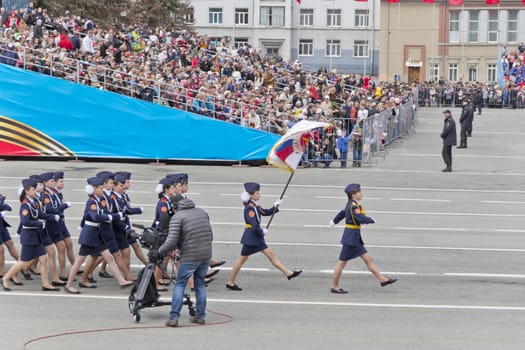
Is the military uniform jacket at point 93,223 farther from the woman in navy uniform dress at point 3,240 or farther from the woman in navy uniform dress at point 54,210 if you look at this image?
the woman in navy uniform dress at point 3,240

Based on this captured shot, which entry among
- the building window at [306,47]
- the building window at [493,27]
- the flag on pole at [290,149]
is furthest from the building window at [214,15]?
the flag on pole at [290,149]

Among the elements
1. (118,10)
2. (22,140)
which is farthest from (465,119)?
(118,10)

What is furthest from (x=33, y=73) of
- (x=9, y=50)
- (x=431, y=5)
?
(x=431, y=5)

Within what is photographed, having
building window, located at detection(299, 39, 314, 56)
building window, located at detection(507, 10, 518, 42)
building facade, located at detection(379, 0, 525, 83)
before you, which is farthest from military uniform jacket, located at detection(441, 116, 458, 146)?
building window, located at detection(299, 39, 314, 56)

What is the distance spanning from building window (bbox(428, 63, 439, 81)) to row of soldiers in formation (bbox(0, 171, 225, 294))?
60124 mm

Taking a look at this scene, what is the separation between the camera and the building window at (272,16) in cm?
8525

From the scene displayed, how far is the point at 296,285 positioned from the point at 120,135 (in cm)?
1762

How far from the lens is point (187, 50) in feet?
127

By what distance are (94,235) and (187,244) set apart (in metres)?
2.55

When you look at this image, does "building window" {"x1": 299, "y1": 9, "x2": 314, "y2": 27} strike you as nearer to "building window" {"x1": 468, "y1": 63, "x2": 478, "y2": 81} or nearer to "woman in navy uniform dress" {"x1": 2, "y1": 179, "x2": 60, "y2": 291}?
"building window" {"x1": 468, "y1": 63, "x2": 478, "y2": 81}

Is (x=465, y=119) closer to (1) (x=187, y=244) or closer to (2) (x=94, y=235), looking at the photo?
(2) (x=94, y=235)

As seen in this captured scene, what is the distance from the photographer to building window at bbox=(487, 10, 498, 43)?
74438 mm

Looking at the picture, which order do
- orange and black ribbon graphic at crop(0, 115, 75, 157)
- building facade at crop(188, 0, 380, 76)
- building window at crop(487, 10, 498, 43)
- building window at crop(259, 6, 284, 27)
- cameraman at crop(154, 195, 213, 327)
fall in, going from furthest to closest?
building facade at crop(188, 0, 380, 76), building window at crop(259, 6, 284, 27), building window at crop(487, 10, 498, 43), orange and black ribbon graphic at crop(0, 115, 75, 157), cameraman at crop(154, 195, 213, 327)

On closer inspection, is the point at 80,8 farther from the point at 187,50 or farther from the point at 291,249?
the point at 291,249
